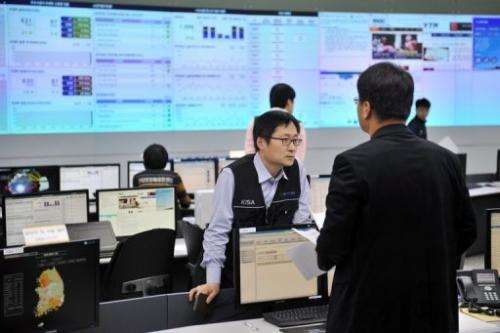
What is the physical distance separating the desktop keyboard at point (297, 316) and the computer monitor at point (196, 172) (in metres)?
3.64

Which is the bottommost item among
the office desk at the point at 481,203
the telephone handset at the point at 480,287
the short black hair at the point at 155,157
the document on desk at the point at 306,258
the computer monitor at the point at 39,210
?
the office desk at the point at 481,203

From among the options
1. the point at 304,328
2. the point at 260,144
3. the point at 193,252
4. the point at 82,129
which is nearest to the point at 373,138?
the point at 304,328

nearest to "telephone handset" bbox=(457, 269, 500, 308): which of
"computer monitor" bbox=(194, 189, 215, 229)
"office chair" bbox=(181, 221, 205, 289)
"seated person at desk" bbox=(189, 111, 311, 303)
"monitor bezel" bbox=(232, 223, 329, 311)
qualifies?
"monitor bezel" bbox=(232, 223, 329, 311)

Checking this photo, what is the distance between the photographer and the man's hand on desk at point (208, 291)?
8.69 feet

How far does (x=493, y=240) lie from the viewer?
2910mm

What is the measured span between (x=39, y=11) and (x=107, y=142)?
1558 millimetres

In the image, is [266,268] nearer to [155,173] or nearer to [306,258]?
[306,258]

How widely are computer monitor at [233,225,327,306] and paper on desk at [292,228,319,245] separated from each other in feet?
0.31

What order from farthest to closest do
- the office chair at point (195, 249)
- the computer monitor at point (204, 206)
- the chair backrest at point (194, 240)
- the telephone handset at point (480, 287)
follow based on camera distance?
the computer monitor at point (204, 206), the chair backrest at point (194, 240), the office chair at point (195, 249), the telephone handset at point (480, 287)

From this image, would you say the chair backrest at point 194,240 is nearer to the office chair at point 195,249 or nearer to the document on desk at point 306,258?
the office chair at point 195,249

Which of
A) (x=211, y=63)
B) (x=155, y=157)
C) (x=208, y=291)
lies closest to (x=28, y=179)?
(x=155, y=157)

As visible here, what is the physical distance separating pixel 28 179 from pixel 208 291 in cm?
342

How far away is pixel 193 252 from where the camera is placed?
344cm

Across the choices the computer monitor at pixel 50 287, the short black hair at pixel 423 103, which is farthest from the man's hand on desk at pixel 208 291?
the short black hair at pixel 423 103
